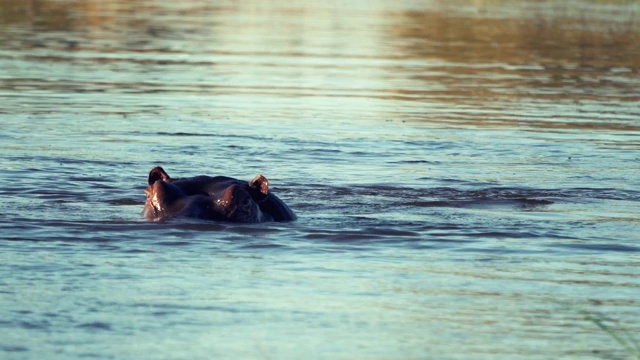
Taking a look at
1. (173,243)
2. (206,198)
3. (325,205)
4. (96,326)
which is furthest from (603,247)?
(96,326)

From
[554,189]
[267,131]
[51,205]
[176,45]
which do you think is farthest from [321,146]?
[176,45]

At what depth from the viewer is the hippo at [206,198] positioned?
307 inches

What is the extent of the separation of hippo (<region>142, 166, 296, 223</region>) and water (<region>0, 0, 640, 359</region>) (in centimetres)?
9

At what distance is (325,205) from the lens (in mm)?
9086

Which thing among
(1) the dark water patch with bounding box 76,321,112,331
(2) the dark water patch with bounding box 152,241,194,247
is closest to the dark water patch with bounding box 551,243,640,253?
(2) the dark water patch with bounding box 152,241,194,247

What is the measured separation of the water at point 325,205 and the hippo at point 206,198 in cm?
9

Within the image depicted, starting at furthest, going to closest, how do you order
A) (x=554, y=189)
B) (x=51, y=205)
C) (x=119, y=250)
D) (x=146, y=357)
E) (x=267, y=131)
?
1. (x=267, y=131)
2. (x=554, y=189)
3. (x=51, y=205)
4. (x=119, y=250)
5. (x=146, y=357)

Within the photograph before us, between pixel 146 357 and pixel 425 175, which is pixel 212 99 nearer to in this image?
pixel 425 175

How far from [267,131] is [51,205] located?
15.3ft

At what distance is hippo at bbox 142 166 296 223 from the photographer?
7.80 meters

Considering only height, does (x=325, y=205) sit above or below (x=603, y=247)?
above

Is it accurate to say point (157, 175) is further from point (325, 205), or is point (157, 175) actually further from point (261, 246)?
point (325, 205)

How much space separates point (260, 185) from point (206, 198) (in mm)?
377

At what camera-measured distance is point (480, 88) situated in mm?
18250
